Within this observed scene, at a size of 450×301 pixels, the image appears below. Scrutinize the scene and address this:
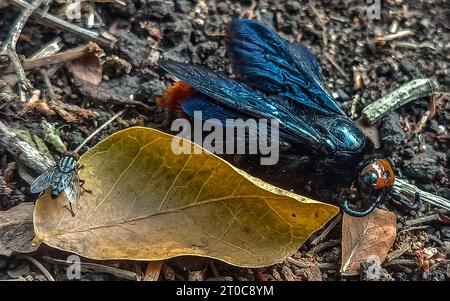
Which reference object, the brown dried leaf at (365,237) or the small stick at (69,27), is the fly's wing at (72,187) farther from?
the brown dried leaf at (365,237)

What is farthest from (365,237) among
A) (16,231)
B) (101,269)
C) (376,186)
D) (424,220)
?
(16,231)

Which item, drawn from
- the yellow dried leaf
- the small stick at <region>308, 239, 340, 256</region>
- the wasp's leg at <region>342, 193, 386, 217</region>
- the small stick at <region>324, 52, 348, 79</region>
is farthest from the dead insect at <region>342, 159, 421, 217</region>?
the small stick at <region>324, 52, 348, 79</region>

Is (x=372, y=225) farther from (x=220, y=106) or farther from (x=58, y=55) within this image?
(x=58, y=55)

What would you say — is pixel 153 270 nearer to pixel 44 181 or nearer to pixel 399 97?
pixel 44 181

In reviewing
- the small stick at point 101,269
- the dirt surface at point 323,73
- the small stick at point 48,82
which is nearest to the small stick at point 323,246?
the dirt surface at point 323,73

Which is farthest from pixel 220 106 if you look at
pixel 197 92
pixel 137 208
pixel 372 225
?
pixel 372 225

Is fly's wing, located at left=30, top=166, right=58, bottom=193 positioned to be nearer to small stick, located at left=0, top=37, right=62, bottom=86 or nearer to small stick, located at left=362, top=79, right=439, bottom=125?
small stick, located at left=0, top=37, right=62, bottom=86
